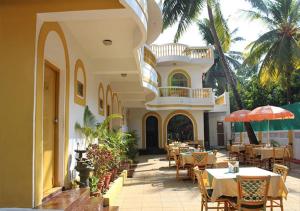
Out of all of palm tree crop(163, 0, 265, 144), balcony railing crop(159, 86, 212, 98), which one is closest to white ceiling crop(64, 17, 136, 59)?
palm tree crop(163, 0, 265, 144)

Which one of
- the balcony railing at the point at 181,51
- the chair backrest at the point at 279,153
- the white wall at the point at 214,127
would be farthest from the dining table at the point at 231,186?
the white wall at the point at 214,127

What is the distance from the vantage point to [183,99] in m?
22.8

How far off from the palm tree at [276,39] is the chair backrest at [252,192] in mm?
14041

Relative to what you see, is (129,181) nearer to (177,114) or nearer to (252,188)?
(252,188)

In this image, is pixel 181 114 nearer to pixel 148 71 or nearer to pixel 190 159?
pixel 148 71

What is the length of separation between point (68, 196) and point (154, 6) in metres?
4.98

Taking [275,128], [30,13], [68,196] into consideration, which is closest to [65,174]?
[68,196]

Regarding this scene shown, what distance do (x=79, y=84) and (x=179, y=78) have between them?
1764cm

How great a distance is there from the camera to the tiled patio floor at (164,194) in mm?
7391

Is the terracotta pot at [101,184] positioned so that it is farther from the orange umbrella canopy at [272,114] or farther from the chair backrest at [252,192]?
the orange umbrella canopy at [272,114]

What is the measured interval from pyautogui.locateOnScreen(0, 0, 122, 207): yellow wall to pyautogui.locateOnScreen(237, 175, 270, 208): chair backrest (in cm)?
310

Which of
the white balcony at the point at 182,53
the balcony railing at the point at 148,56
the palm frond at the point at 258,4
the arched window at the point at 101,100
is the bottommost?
the arched window at the point at 101,100

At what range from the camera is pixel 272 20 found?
64.7ft

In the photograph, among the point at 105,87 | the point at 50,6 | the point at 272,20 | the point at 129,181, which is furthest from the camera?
the point at 272,20
